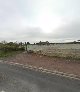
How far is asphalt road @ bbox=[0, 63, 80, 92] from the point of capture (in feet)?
45.2

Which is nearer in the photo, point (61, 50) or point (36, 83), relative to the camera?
point (36, 83)

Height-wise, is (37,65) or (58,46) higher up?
(58,46)

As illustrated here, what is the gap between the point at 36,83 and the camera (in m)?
15.5

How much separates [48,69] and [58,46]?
858 centimetres

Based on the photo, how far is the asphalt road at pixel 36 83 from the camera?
13791 mm

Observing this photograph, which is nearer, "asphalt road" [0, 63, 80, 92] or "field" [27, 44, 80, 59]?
"asphalt road" [0, 63, 80, 92]

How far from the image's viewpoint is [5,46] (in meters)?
39.6

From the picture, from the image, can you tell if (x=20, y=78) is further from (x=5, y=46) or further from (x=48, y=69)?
(x=5, y=46)

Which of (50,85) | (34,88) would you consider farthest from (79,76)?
(34,88)

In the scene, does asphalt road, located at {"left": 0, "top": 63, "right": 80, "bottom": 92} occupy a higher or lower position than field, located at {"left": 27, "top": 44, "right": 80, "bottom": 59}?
lower

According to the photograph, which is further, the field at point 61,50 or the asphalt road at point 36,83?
the field at point 61,50

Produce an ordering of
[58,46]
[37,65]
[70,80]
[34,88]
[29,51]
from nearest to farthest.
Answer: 1. [34,88]
2. [70,80]
3. [37,65]
4. [58,46]
5. [29,51]

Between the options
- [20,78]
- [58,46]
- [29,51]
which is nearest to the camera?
[20,78]

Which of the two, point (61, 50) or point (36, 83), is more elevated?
point (61, 50)
